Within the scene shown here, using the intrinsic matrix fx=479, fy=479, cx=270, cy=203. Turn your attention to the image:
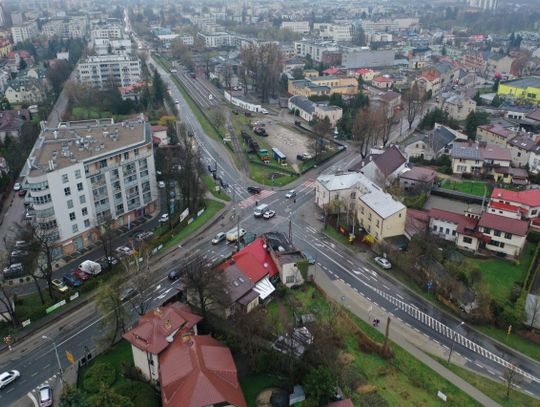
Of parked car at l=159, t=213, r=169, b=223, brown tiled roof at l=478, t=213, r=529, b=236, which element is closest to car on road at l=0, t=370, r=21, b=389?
parked car at l=159, t=213, r=169, b=223

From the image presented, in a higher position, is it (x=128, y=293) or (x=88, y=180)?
(x=88, y=180)

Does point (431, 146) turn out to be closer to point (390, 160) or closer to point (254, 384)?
point (390, 160)

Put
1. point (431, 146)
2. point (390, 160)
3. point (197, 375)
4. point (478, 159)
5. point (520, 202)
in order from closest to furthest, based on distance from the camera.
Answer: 1. point (197, 375)
2. point (520, 202)
3. point (390, 160)
4. point (478, 159)
5. point (431, 146)

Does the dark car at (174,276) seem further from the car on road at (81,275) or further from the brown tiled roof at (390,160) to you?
the brown tiled roof at (390,160)

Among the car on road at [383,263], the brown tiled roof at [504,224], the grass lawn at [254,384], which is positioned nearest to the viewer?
the grass lawn at [254,384]

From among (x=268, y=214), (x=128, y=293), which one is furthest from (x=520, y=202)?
(x=128, y=293)

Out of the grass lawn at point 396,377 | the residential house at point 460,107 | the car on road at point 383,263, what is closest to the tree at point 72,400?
the grass lawn at point 396,377
